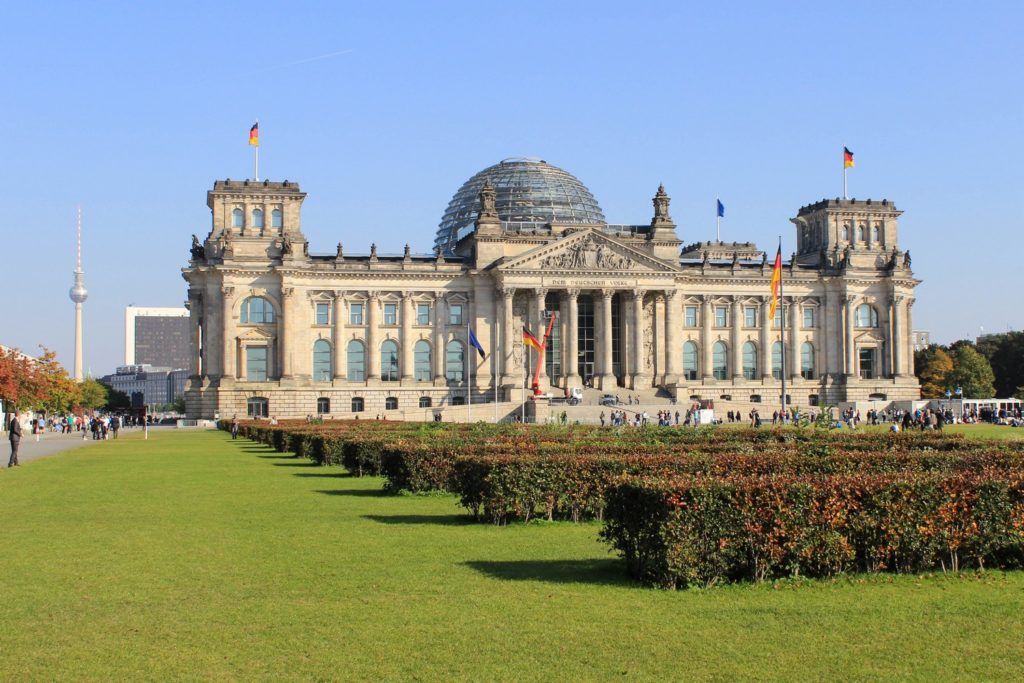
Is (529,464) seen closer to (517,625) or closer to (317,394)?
(517,625)

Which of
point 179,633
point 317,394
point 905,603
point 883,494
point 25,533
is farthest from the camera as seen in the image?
point 317,394

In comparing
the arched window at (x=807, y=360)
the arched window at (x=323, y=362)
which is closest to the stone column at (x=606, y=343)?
the arched window at (x=807, y=360)

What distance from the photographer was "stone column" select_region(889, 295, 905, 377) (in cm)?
11806

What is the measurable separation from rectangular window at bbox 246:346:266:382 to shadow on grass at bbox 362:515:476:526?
3257 inches

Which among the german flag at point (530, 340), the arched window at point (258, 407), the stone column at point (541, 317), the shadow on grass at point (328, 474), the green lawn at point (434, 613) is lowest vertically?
the green lawn at point (434, 613)

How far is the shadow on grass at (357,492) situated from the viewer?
31.8 metres

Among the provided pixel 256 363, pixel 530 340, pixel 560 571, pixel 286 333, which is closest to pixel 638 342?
pixel 530 340

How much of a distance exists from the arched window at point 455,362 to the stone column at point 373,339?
6.46 metres

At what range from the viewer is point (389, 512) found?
2700 centimetres

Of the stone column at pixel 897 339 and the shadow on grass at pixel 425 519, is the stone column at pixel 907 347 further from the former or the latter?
the shadow on grass at pixel 425 519

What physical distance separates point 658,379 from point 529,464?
88.5 meters

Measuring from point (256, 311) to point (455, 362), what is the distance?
19.0m

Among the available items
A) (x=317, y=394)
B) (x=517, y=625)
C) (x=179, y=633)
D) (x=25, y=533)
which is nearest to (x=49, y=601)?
(x=179, y=633)

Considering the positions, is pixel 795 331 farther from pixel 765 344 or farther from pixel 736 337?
pixel 736 337
